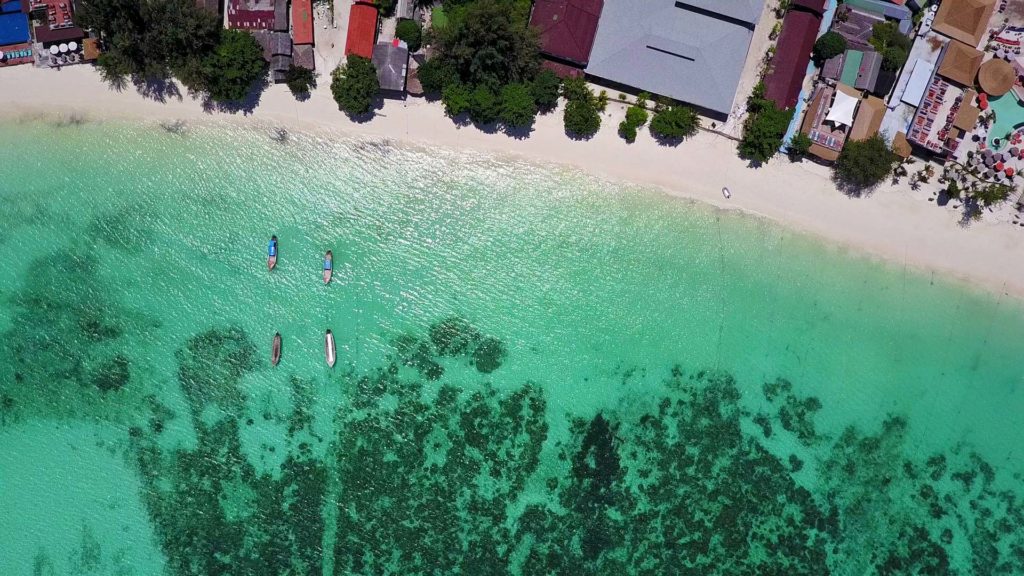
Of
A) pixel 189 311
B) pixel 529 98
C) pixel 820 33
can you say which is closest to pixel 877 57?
pixel 820 33

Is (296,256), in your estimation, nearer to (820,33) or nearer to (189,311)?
(189,311)

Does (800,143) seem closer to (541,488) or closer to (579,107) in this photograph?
(579,107)

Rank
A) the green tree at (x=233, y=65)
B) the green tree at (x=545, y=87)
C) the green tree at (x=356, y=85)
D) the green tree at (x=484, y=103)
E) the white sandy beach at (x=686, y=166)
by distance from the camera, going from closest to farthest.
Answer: the green tree at (x=233, y=65), the green tree at (x=356, y=85), the green tree at (x=484, y=103), the green tree at (x=545, y=87), the white sandy beach at (x=686, y=166)

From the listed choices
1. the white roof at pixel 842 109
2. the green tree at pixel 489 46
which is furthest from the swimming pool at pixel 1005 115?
the green tree at pixel 489 46

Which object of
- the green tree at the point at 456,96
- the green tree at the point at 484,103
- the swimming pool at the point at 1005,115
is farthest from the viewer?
the swimming pool at the point at 1005,115

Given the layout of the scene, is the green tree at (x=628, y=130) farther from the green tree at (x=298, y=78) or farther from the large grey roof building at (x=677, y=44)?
the green tree at (x=298, y=78)

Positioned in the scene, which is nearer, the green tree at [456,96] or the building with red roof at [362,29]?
the green tree at [456,96]
